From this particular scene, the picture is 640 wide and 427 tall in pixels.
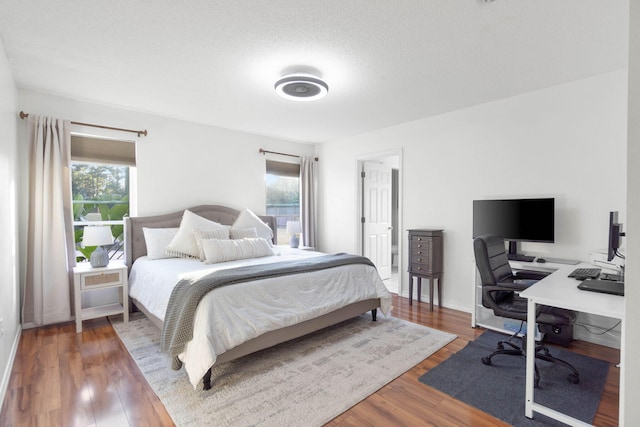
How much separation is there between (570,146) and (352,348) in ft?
9.34

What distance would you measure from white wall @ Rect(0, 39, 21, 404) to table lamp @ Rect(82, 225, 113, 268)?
54 centimetres

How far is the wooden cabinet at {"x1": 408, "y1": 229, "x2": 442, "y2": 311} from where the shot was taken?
3.90 meters

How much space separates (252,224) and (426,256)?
7.87 feet

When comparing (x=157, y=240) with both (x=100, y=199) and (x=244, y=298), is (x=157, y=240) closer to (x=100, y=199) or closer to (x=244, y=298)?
(x=100, y=199)

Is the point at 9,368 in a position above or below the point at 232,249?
below

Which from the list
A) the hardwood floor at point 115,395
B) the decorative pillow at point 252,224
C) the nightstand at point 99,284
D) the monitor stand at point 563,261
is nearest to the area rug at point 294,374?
the hardwood floor at point 115,395

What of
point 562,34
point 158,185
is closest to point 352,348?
point 562,34

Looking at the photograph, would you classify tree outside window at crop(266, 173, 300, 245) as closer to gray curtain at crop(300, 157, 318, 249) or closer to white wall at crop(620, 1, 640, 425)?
gray curtain at crop(300, 157, 318, 249)

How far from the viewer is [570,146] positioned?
10.1ft

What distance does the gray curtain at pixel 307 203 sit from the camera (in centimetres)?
559

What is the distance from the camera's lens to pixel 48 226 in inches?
130

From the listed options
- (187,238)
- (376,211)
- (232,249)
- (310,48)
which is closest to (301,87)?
(310,48)

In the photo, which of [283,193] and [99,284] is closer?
[99,284]

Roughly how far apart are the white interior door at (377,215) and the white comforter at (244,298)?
1937 millimetres
